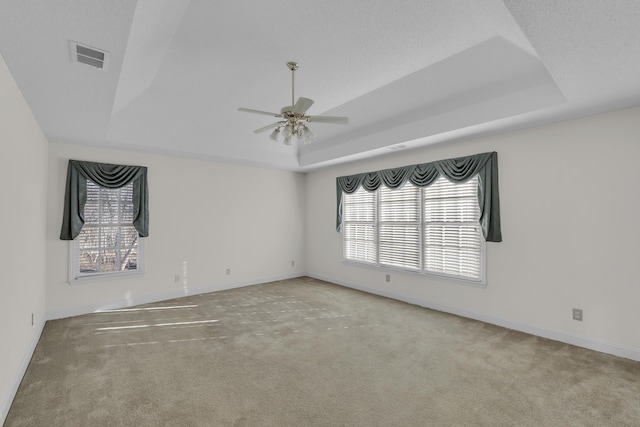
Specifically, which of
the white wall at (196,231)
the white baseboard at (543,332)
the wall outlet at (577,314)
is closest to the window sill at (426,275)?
the white baseboard at (543,332)

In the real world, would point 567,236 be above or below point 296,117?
below

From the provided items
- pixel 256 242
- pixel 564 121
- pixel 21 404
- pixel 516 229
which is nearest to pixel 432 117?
pixel 564 121

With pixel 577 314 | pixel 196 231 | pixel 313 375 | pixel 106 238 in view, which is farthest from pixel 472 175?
pixel 106 238

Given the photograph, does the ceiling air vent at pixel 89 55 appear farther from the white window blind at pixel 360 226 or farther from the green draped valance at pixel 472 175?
the white window blind at pixel 360 226

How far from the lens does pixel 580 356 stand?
3.10 metres

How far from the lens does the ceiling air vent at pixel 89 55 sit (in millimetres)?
1938

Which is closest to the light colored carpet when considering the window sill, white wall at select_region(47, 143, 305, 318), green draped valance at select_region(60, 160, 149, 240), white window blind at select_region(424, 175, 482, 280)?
the window sill

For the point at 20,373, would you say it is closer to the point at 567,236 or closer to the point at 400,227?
the point at 400,227

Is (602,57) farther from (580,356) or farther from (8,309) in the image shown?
(8,309)

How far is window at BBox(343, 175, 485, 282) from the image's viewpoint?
4344 mm

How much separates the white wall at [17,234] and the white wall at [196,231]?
2.12 ft

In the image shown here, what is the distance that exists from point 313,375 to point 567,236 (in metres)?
3.20

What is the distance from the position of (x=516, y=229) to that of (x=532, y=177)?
2.19ft

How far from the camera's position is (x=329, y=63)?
307 centimetres
